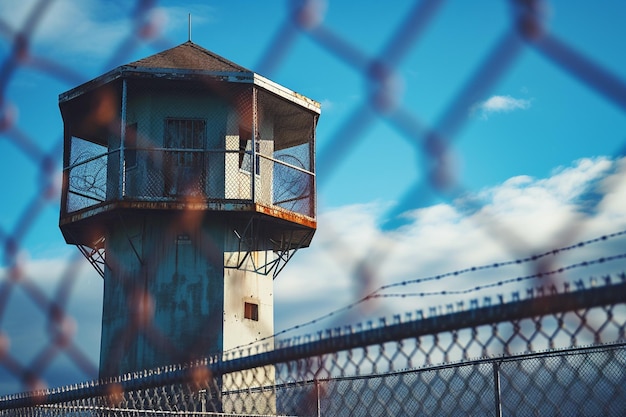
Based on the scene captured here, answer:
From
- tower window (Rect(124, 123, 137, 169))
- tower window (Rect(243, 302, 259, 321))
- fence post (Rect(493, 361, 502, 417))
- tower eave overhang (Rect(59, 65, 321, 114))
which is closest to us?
fence post (Rect(493, 361, 502, 417))

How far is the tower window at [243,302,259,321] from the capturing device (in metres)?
12.5

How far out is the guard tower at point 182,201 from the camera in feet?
39.2

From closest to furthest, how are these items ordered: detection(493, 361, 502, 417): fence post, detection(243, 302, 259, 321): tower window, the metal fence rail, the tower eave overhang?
the metal fence rail, detection(493, 361, 502, 417): fence post, the tower eave overhang, detection(243, 302, 259, 321): tower window

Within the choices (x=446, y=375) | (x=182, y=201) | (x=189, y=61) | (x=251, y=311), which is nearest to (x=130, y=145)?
(x=182, y=201)

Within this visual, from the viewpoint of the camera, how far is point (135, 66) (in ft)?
39.6

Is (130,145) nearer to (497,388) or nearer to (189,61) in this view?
(189,61)

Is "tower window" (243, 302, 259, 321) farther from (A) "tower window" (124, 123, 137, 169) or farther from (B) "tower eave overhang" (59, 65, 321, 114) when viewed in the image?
(B) "tower eave overhang" (59, 65, 321, 114)

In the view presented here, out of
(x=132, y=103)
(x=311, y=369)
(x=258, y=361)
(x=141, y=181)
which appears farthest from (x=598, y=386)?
(x=132, y=103)

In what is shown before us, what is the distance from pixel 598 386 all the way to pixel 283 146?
1039 centimetres

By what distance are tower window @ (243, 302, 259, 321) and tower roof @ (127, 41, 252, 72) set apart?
373 cm

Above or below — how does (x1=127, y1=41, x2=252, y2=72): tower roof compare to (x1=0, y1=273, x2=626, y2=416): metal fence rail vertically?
above

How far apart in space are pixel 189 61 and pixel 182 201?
2457 mm

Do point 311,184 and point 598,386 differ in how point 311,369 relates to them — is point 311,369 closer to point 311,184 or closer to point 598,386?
point 598,386

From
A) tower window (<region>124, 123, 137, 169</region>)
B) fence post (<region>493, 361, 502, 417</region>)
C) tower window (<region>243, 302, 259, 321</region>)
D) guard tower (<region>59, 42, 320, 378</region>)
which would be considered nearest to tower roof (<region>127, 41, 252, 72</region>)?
guard tower (<region>59, 42, 320, 378</region>)
